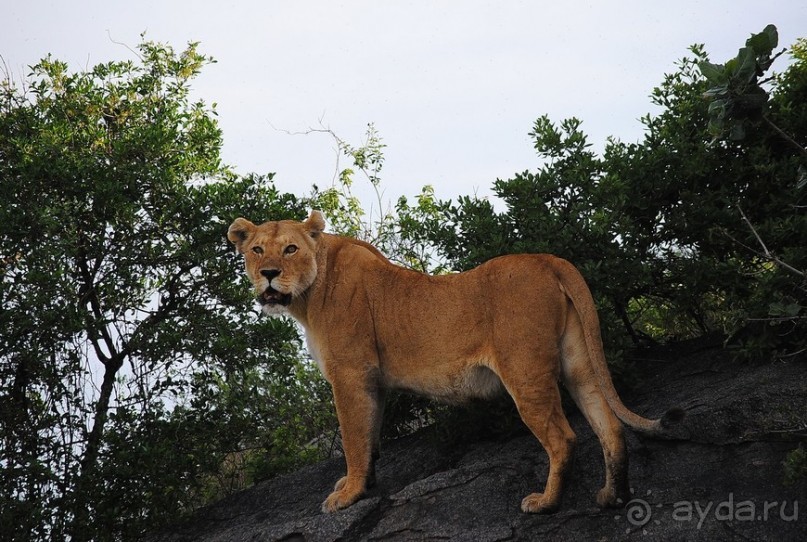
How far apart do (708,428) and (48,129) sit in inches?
283

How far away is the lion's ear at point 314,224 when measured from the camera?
762cm

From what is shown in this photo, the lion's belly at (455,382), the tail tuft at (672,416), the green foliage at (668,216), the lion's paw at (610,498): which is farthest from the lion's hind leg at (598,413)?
the green foliage at (668,216)

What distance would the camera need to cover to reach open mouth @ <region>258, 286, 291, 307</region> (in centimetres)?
727

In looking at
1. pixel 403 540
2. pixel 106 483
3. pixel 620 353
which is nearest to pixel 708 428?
pixel 620 353

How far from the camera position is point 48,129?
998cm

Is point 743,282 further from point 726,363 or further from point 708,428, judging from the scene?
point 708,428

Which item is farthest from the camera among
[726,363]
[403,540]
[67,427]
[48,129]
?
[48,129]

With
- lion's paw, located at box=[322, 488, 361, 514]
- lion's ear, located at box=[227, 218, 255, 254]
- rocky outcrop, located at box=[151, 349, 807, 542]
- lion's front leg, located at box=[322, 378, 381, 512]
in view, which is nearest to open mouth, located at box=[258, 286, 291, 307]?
lion's ear, located at box=[227, 218, 255, 254]

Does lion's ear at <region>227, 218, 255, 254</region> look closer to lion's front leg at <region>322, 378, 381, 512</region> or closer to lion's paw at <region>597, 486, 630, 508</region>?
lion's front leg at <region>322, 378, 381, 512</region>

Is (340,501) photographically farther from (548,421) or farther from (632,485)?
(632,485)

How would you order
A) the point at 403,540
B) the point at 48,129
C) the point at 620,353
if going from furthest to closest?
1. the point at 48,129
2. the point at 620,353
3. the point at 403,540

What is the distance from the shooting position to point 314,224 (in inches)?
301

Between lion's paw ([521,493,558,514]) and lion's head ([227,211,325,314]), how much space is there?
233cm

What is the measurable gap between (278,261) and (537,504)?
2.64 m
